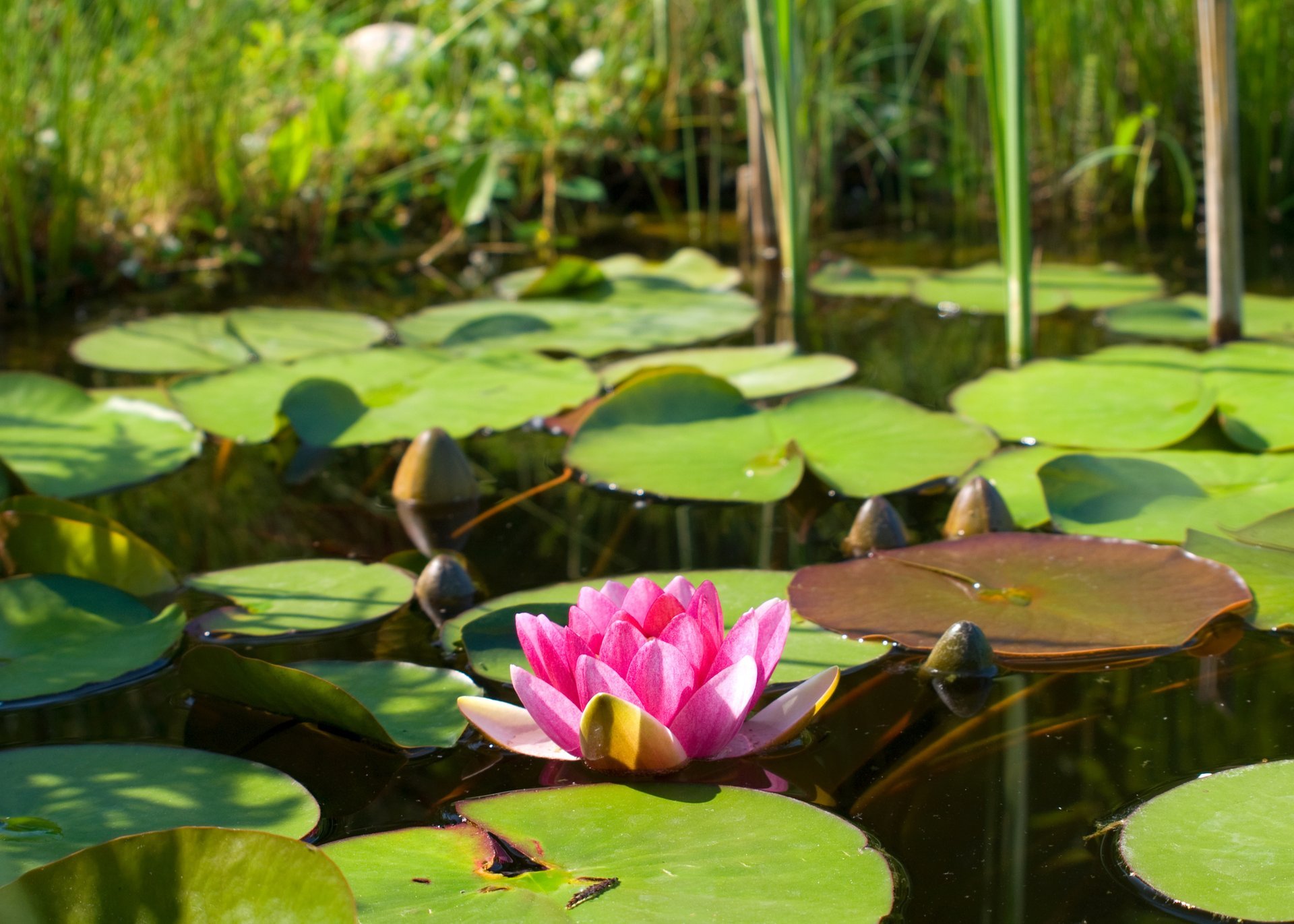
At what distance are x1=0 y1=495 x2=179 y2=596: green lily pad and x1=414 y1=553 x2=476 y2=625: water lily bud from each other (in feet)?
1.05

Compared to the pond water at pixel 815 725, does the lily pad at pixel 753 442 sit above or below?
above

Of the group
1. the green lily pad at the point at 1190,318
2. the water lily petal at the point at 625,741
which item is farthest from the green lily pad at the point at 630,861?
the green lily pad at the point at 1190,318

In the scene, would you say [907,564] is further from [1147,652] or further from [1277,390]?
[1277,390]

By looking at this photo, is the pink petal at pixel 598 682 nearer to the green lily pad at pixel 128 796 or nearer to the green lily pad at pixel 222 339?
the green lily pad at pixel 128 796

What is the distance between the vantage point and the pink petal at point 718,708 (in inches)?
36.3

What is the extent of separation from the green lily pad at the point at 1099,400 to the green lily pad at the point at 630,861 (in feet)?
3.50

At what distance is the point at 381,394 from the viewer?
6.93ft

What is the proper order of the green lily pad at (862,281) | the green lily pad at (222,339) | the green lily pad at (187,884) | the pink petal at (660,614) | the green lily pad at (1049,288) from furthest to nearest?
1. the green lily pad at (862,281)
2. the green lily pad at (1049,288)
3. the green lily pad at (222,339)
4. the pink petal at (660,614)
5. the green lily pad at (187,884)

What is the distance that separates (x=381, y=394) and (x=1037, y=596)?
1.27 meters

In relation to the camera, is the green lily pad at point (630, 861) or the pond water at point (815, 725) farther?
the pond water at point (815, 725)

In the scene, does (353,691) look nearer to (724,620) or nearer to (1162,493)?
(724,620)

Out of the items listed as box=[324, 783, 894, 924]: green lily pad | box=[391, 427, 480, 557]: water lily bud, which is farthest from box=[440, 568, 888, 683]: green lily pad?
box=[391, 427, 480, 557]: water lily bud

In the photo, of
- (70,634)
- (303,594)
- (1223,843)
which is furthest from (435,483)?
(1223,843)

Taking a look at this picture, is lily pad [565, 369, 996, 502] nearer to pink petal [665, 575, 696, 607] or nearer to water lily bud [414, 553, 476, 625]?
water lily bud [414, 553, 476, 625]
